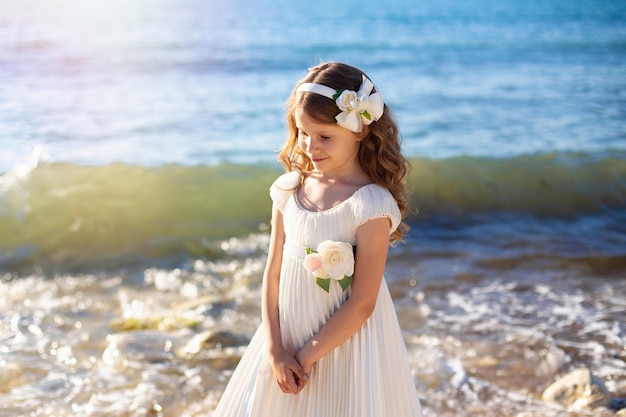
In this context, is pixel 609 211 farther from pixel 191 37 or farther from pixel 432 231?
pixel 191 37

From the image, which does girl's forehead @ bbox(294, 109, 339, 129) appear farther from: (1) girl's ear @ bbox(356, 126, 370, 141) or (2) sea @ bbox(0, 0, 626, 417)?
(2) sea @ bbox(0, 0, 626, 417)

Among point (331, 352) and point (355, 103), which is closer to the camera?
point (355, 103)

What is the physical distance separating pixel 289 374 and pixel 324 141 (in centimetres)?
78

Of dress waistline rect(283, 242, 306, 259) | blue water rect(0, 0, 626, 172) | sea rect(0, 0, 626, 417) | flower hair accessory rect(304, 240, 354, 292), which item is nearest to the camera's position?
flower hair accessory rect(304, 240, 354, 292)

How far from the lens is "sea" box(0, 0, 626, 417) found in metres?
4.40

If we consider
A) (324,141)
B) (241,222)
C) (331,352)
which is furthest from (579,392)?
(241,222)

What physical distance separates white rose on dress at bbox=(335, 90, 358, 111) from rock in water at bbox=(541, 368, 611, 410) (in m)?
2.39

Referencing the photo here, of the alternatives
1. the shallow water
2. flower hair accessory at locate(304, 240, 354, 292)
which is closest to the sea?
the shallow water

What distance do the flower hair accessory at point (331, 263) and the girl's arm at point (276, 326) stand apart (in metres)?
0.26

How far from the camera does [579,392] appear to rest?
391cm

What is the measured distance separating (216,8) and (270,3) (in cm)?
311

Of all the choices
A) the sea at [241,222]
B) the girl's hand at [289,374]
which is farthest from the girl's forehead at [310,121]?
the sea at [241,222]

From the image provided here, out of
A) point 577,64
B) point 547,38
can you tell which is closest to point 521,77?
point 577,64

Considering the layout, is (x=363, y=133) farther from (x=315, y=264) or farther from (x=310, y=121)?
(x=315, y=264)
